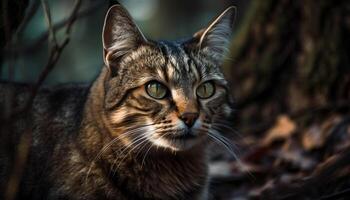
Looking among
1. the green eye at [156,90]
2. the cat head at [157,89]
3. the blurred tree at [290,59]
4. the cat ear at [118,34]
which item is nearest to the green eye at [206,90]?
the cat head at [157,89]

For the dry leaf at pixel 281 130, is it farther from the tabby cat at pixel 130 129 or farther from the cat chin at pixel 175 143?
the cat chin at pixel 175 143

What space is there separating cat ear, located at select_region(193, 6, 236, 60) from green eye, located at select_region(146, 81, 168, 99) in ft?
1.93

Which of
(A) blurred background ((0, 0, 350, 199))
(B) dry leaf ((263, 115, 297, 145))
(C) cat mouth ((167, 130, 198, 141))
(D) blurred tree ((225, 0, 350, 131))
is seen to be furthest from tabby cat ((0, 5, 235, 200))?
(D) blurred tree ((225, 0, 350, 131))

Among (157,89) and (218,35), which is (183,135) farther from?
(218,35)

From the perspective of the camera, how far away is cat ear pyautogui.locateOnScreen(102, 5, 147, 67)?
4068 mm

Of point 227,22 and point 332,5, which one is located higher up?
point 332,5

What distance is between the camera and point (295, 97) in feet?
20.6

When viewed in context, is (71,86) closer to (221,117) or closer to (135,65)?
(135,65)

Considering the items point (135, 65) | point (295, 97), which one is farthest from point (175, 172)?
point (295, 97)

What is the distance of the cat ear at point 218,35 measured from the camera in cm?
452

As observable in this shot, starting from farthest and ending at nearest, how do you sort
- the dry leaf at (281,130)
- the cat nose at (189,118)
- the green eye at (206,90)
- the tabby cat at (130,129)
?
the dry leaf at (281,130) → the green eye at (206,90) → the tabby cat at (130,129) → the cat nose at (189,118)

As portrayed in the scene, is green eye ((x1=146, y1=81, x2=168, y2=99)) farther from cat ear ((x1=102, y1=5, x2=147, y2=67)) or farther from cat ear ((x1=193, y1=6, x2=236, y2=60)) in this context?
cat ear ((x1=193, y1=6, x2=236, y2=60))

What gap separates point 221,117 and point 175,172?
0.55 meters

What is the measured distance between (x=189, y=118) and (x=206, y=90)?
0.45 metres
